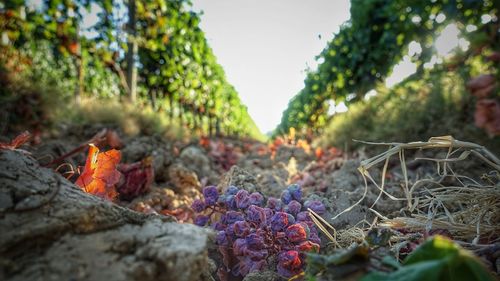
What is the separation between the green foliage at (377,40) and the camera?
188 inches

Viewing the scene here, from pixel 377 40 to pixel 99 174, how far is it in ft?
32.1

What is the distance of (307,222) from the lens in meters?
1.33

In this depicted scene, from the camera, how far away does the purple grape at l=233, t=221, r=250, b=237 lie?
1216 mm

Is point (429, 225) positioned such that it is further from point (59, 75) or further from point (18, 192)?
point (59, 75)

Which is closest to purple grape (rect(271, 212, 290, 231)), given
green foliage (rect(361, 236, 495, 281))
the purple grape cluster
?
the purple grape cluster

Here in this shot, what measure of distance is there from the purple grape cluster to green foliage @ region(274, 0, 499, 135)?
51.6 inches

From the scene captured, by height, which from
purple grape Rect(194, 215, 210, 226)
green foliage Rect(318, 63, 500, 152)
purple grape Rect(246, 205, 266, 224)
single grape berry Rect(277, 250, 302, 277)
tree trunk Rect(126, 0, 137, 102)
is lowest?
single grape berry Rect(277, 250, 302, 277)

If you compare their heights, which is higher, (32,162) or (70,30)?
(70,30)

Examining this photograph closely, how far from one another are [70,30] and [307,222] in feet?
29.9

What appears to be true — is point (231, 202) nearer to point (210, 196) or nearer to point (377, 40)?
point (210, 196)

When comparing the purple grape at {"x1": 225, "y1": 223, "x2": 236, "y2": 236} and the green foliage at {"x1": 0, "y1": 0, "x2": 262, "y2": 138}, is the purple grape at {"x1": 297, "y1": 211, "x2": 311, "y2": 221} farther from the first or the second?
the green foliage at {"x1": 0, "y1": 0, "x2": 262, "y2": 138}

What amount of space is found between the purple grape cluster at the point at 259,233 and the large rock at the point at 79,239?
303 millimetres

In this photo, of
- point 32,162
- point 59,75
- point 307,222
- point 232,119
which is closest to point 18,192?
point 32,162

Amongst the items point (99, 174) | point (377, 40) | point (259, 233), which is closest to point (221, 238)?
point (259, 233)
